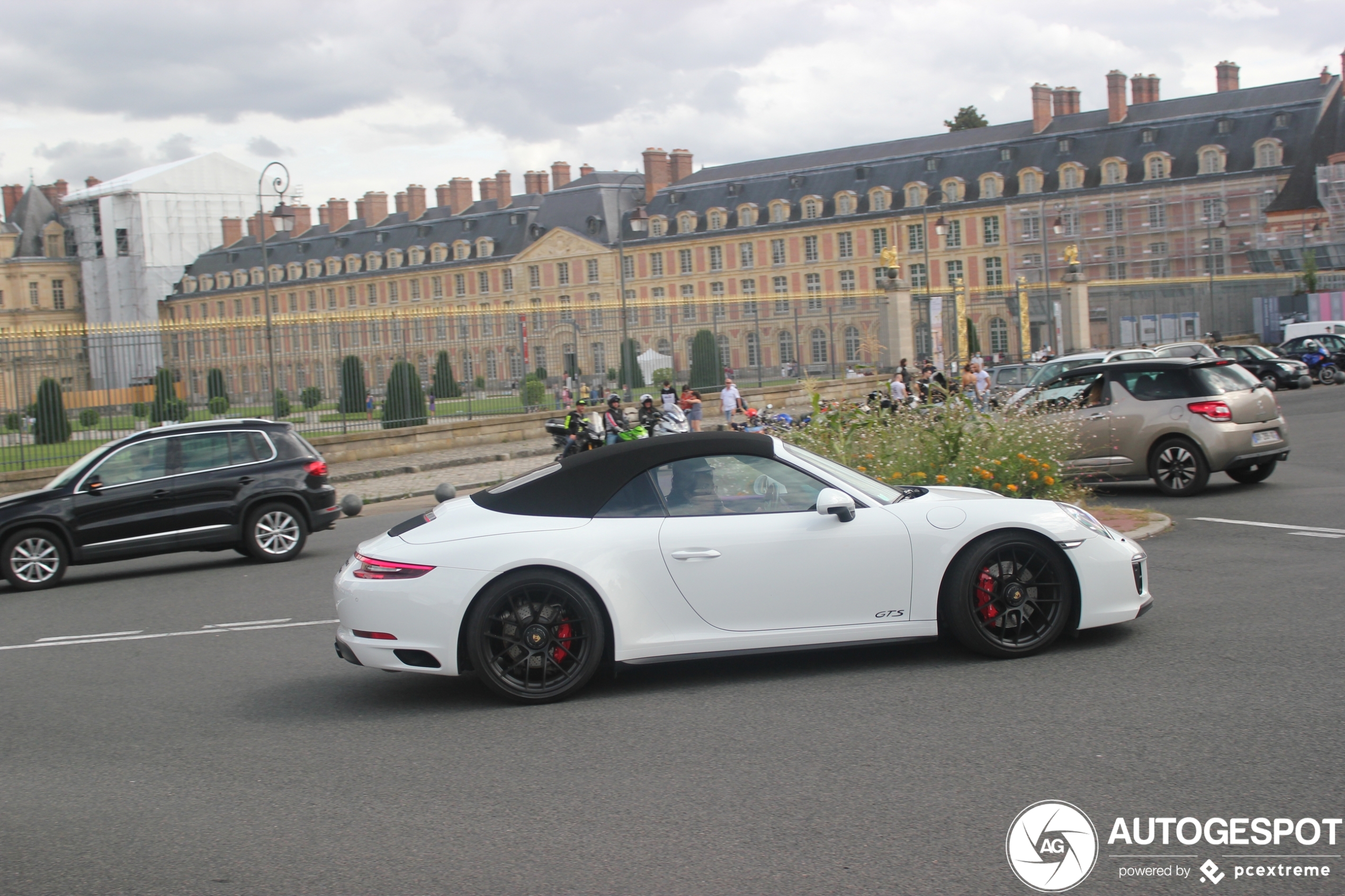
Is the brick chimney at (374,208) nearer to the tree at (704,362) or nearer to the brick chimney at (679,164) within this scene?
the brick chimney at (679,164)

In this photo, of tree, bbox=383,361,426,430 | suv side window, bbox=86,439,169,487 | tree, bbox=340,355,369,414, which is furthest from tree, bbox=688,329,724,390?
suv side window, bbox=86,439,169,487

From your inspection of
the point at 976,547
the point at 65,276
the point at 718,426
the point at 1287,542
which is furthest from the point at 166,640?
the point at 65,276

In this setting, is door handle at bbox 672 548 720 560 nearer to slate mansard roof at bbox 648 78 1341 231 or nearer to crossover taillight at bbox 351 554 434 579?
crossover taillight at bbox 351 554 434 579

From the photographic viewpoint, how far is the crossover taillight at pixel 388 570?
21.0ft

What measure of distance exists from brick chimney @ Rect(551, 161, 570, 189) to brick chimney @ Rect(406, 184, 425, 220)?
39.2 feet

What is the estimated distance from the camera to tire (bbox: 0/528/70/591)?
12.9 m

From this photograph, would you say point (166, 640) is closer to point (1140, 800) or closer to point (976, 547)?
point (976, 547)

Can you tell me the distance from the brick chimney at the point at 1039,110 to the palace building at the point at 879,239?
0.15 meters

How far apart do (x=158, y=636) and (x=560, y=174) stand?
343 ft

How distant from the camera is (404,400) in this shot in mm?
27469

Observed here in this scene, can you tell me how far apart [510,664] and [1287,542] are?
7364 millimetres

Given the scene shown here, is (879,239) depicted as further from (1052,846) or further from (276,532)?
(1052,846)

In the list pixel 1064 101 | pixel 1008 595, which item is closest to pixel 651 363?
pixel 1008 595

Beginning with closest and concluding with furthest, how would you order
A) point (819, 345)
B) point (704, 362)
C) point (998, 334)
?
point (704, 362) → point (819, 345) → point (998, 334)
